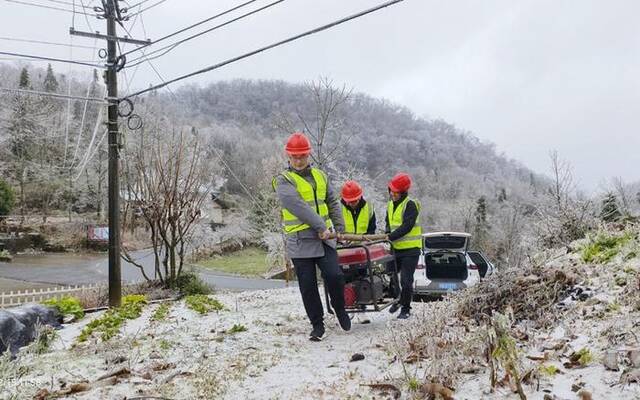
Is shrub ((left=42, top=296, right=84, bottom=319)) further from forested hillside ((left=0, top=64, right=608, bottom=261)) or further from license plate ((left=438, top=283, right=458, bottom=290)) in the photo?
license plate ((left=438, top=283, right=458, bottom=290))

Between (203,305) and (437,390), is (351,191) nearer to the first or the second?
(203,305)

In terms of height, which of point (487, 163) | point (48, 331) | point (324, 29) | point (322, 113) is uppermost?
point (487, 163)

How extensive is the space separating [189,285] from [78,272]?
80.0 ft

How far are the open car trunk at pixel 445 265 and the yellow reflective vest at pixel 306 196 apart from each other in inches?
213

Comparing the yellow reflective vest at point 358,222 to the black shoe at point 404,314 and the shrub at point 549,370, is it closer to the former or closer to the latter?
the black shoe at point 404,314

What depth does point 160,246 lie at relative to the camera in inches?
616

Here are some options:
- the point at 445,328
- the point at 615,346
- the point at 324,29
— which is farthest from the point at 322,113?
the point at 615,346

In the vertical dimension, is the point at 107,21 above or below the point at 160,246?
above

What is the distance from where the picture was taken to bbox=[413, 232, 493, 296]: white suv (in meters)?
9.98

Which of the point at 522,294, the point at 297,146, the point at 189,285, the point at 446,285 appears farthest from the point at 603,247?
the point at 189,285

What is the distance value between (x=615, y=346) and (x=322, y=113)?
51.0 feet

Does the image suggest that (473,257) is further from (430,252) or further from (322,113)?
(322,113)

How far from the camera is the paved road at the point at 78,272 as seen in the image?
31531 millimetres

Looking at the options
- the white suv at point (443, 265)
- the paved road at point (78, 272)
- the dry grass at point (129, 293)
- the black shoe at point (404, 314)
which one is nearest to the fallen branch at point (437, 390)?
the black shoe at point (404, 314)
